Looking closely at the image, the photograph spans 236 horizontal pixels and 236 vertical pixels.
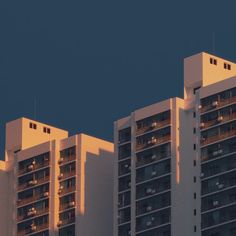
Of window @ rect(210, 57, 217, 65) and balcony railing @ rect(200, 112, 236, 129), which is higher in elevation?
window @ rect(210, 57, 217, 65)

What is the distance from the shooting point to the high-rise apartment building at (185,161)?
182625 millimetres

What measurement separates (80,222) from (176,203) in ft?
52.6

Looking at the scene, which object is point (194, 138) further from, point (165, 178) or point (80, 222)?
point (80, 222)

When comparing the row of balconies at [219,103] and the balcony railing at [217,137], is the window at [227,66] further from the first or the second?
the balcony railing at [217,137]

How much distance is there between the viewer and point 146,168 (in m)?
190

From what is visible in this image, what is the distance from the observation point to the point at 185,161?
186 m

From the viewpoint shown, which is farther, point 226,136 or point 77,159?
point 77,159

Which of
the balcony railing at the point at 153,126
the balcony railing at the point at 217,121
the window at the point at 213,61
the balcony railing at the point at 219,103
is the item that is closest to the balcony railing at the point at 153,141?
the balcony railing at the point at 153,126

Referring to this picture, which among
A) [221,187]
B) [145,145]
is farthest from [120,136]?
[221,187]

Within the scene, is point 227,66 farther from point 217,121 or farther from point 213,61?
point 217,121

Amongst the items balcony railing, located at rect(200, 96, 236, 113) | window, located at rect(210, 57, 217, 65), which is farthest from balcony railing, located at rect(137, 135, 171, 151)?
window, located at rect(210, 57, 217, 65)

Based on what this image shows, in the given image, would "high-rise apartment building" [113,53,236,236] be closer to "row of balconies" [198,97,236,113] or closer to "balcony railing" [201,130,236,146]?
"row of balconies" [198,97,236,113]

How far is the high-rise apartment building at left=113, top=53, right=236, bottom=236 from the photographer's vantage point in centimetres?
18262

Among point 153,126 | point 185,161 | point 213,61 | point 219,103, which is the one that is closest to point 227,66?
point 213,61
